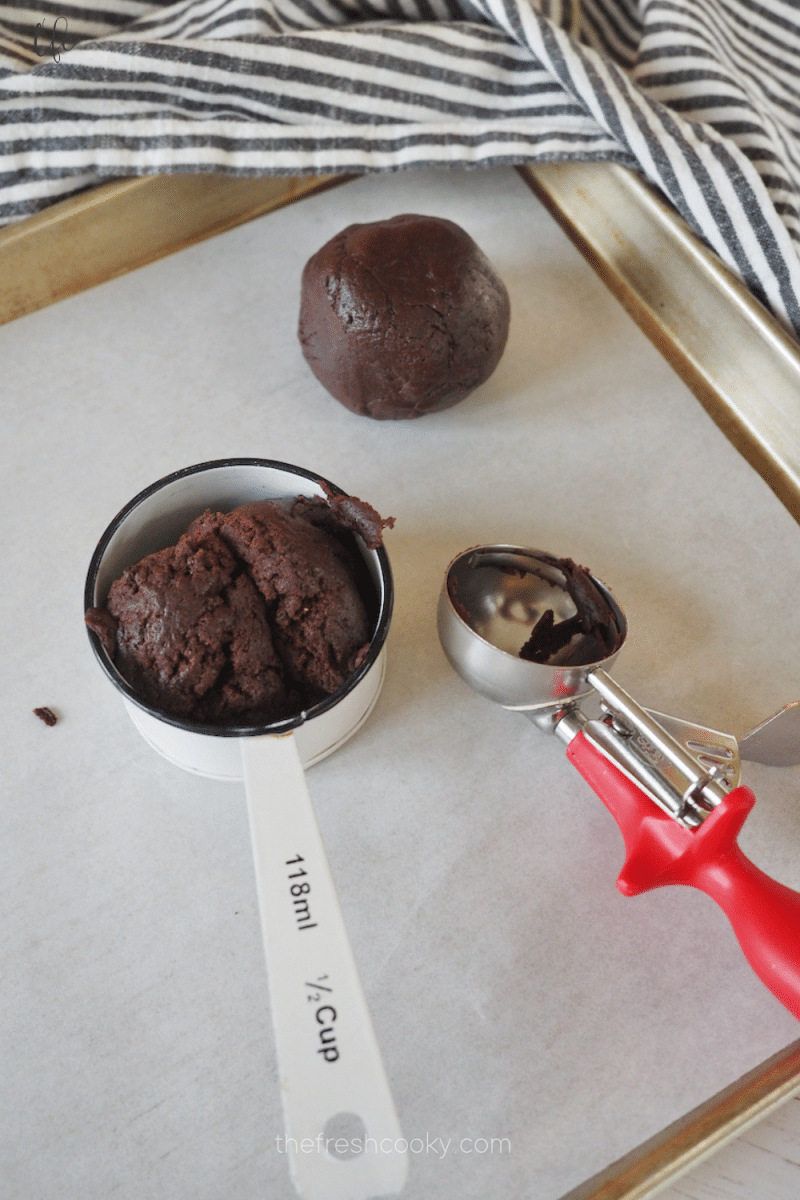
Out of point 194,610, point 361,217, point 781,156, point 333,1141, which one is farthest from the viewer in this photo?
point 361,217

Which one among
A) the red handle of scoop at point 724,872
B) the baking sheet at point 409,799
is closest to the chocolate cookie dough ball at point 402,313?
the baking sheet at point 409,799

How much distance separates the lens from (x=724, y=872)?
2.61 feet

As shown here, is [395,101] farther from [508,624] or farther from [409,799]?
[409,799]

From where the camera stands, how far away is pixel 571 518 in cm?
109

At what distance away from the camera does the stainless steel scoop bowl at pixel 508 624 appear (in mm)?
902

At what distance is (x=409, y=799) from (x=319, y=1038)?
342 millimetres

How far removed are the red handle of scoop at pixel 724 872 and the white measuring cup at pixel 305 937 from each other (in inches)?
11.1

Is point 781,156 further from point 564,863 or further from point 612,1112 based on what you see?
point 612,1112

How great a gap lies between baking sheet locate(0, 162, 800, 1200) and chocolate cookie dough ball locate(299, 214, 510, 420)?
0.10m

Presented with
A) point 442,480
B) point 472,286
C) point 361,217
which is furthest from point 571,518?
point 361,217

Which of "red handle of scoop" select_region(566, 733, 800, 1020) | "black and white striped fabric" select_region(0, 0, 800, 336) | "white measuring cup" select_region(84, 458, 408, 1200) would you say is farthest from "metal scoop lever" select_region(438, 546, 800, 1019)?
"black and white striped fabric" select_region(0, 0, 800, 336)

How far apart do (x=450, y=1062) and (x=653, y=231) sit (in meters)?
1.02

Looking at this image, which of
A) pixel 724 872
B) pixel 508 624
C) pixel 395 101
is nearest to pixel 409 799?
pixel 508 624

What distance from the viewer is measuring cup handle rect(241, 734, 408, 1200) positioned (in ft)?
1.98
